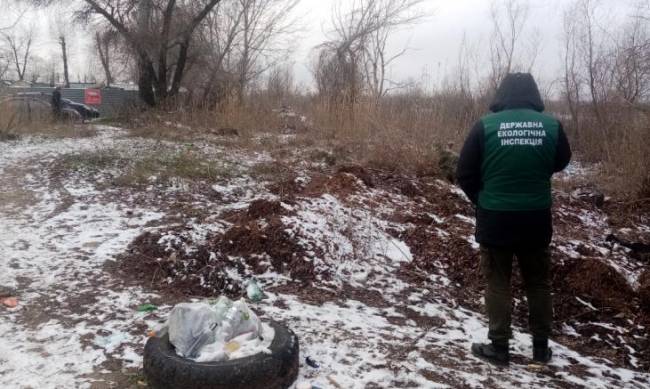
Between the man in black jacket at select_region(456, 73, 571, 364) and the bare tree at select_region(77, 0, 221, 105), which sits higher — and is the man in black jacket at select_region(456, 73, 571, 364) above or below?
below

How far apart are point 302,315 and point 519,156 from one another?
6.17 feet

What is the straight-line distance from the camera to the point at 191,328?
8.97 feet

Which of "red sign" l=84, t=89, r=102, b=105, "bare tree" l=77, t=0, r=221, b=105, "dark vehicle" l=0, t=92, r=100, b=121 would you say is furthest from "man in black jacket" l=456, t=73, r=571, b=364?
"red sign" l=84, t=89, r=102, b=105

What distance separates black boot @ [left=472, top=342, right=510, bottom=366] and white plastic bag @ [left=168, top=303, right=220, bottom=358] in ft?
5.56

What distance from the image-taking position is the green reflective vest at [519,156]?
289cm

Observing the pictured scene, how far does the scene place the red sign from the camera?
65.9 ft

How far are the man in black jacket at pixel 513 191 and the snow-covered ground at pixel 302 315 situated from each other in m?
0.37

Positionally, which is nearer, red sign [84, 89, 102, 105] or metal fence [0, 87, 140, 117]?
metal fence [0, 87, 140, 117]

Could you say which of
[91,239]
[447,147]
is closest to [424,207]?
[447,147]

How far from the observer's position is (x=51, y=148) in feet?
32.4

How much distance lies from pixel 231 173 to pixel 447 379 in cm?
578

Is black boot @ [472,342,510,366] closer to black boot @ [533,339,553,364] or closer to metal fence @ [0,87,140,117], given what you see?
black boot @ [533,339,553,364]

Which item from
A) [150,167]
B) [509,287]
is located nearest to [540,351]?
[509,287]

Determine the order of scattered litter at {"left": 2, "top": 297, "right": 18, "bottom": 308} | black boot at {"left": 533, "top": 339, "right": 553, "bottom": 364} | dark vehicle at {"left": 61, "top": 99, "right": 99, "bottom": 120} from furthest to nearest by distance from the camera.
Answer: dark vehicle at {"left": 61, "top": 99, "right": 99, "bottom": 120} → scattered litter at {"left": 2, "top": 297, "right": 18, "bottom": 308} → black boot at {"left": 533, "top": 339, "right": 553, "bottom": 364}
